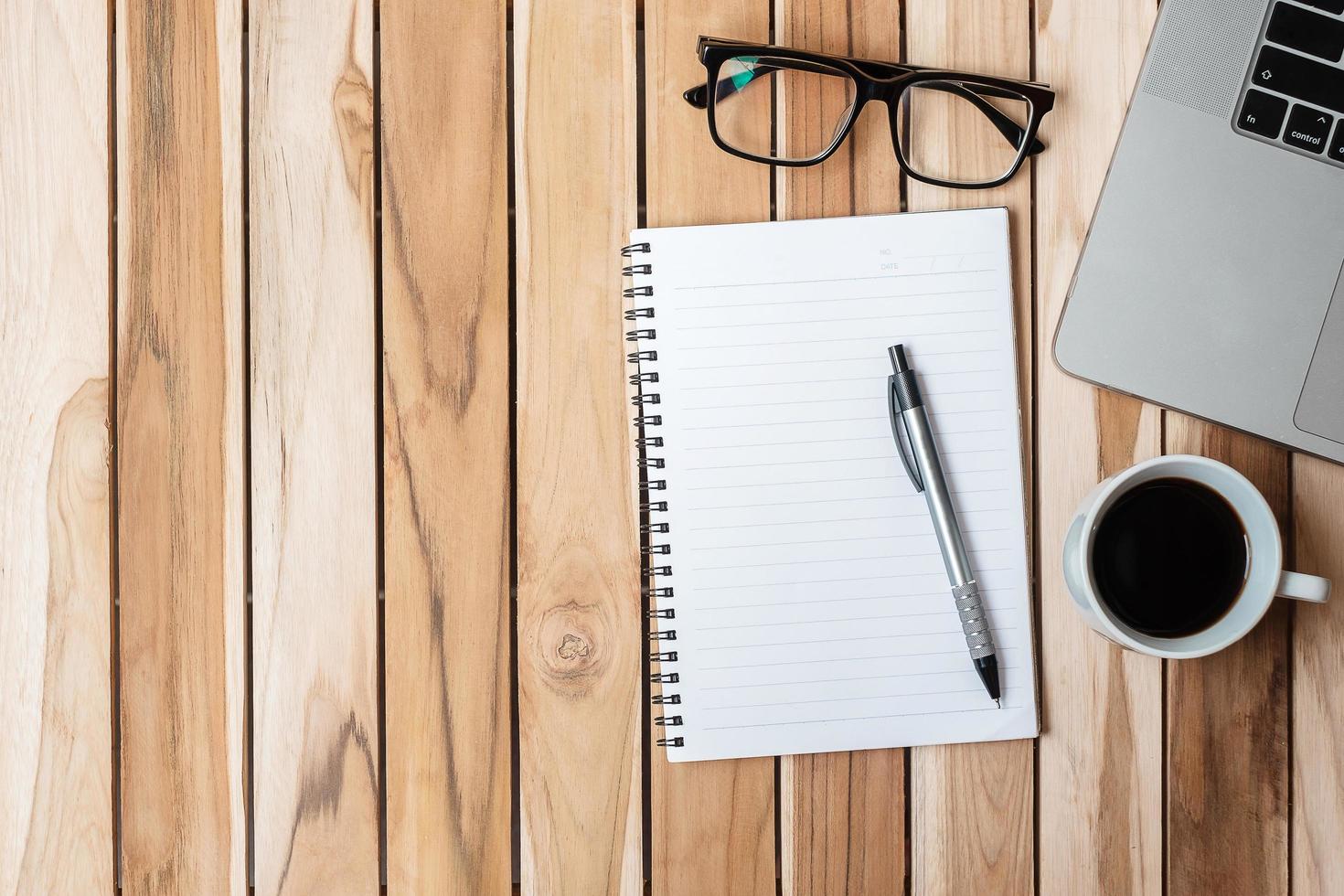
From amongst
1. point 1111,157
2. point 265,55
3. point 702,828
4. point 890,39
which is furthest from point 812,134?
point 702,828

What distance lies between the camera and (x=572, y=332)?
0.60 meters

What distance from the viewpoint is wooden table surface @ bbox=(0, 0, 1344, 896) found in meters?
0.59

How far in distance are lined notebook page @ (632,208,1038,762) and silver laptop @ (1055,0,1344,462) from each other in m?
0.09

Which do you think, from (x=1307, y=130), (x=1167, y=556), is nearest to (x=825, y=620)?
(x=1167, y=556)

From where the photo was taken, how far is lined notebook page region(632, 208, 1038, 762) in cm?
59

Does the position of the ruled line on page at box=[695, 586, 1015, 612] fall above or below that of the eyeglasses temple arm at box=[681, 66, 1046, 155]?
below

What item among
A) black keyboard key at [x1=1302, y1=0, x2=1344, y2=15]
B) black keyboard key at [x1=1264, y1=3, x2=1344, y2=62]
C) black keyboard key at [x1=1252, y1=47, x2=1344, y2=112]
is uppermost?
black keyboard key at [x1=1302, y1=0, x2=1344, y2=15]

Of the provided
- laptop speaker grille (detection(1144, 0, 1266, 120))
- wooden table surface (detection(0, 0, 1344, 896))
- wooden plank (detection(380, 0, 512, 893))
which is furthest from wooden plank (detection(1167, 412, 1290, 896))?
wooden plank (detection(380, 0, 512, 893))

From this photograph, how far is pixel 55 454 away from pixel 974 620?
670mm

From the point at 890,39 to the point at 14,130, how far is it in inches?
25.4

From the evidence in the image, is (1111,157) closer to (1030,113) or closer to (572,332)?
(1030,113)

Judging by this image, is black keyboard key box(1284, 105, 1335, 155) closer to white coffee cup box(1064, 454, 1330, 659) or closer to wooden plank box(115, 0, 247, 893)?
white coffee cup box(1064, 454, 1330, 659)

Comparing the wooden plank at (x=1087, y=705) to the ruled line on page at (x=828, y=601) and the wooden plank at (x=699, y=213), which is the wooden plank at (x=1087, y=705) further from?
the wooden plank at (x=699, y=213)

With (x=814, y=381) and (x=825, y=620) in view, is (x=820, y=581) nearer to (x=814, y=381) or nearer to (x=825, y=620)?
(x=825, y=620)
